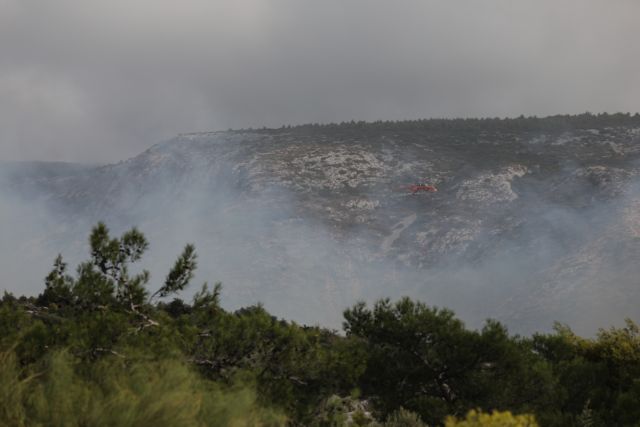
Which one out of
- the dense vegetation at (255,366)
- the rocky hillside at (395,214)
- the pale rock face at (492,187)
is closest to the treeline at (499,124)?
the rocky hillside at (395,214)

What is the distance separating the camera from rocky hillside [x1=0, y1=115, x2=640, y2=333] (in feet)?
172

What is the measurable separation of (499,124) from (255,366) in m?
98.4

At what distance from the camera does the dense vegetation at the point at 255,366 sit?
817 cm

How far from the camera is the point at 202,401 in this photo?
9.30 m

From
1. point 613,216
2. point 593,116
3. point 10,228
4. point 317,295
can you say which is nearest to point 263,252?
point 317,295

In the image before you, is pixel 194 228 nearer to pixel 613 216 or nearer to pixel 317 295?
pixel 317 295

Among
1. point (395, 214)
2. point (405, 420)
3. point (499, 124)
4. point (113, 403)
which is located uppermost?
point (499, 124)

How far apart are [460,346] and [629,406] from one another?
15.4 feet

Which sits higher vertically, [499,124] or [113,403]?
[499,124]

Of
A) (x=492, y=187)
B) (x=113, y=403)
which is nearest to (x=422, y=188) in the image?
(x=492, y=187)

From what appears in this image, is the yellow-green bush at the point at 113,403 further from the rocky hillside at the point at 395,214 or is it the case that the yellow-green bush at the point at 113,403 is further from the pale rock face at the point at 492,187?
the pale rock face at the point at 492,187

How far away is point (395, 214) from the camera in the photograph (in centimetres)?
7125

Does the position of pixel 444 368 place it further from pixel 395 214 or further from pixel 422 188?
pixel 395 214

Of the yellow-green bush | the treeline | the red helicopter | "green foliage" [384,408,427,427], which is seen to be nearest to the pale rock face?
the red helicopter
